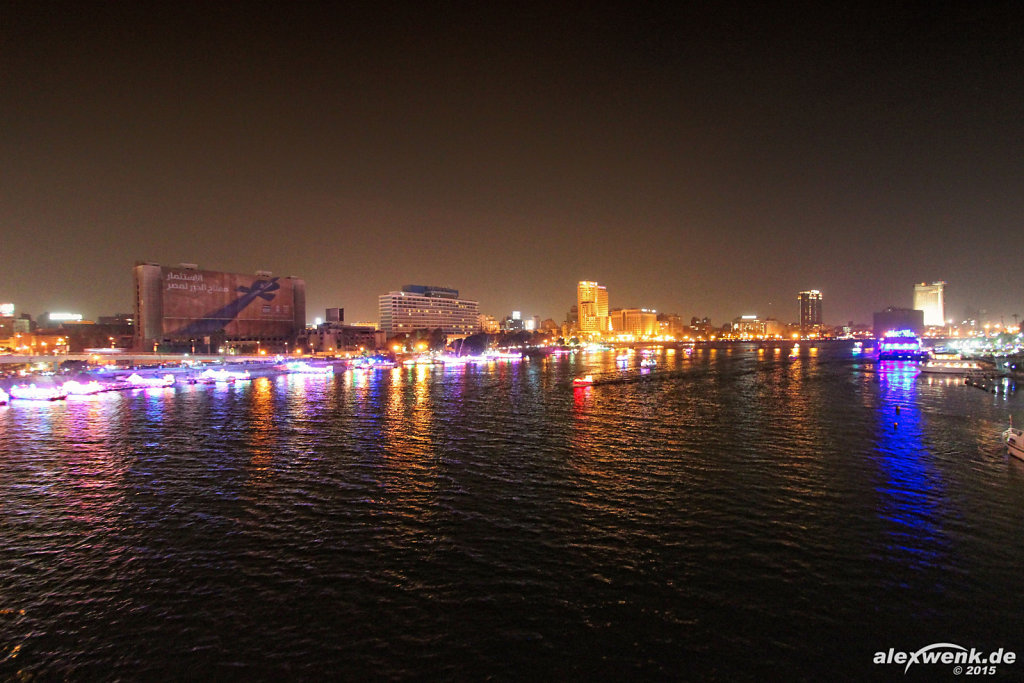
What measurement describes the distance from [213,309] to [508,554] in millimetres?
174444

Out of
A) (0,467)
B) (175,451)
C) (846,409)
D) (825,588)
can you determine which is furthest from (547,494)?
(846,409)

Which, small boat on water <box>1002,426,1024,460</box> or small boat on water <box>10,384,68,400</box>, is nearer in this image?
small boat on water <box>1002,426,1024,460</box>

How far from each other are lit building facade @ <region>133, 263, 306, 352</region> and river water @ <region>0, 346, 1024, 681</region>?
133 meters

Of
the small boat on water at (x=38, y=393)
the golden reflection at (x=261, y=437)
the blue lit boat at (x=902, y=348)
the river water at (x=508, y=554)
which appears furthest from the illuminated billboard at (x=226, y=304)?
the blue lit boat at (x=902, y=348)

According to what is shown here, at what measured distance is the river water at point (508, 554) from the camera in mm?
12844

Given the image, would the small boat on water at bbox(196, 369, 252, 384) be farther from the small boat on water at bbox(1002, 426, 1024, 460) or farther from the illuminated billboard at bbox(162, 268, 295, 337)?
the small boat on water at bbox(1002, 426, 1024, 460)

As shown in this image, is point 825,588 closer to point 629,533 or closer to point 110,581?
point 629,533

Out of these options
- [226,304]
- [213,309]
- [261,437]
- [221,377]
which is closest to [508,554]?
[261,437]

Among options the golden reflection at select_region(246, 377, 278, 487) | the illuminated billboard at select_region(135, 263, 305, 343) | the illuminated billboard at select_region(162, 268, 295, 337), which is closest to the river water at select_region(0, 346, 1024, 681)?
the golden reflection at select_region(246, 377, 278, 487)

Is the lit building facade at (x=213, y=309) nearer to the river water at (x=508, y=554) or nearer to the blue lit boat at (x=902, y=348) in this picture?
the river water at (x=508, y=554)

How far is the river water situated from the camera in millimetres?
12844

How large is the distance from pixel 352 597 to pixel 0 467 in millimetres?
29292

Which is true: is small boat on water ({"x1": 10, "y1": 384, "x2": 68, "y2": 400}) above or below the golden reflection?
above

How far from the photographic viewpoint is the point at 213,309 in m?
164
